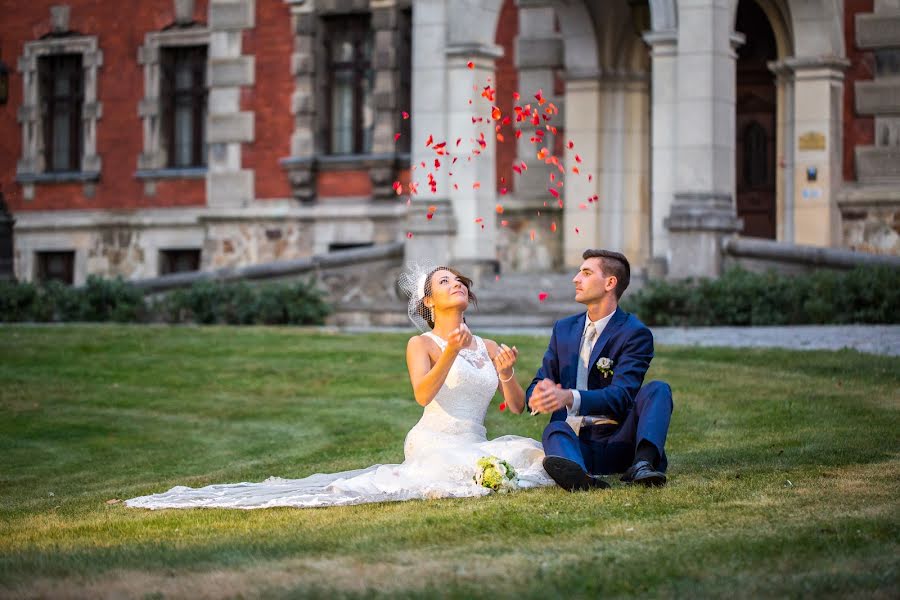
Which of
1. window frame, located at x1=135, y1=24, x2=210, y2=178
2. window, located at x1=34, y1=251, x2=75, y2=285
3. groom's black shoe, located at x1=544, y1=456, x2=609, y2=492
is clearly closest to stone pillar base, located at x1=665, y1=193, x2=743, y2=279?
groom's black shoe, located at x1=544, y1=456, x2=609, y2=492

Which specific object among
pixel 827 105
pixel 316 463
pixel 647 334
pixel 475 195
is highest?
pixel 827 105

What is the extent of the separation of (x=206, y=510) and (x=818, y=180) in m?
14.6

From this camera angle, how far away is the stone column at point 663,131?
18734 mm

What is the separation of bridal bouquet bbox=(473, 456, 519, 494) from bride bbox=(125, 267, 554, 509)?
5 cm

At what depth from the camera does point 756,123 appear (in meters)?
23.5

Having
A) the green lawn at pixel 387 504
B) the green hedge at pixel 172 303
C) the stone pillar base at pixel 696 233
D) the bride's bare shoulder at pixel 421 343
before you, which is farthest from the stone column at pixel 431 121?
the bride's bare shoulder at pixel 421 343

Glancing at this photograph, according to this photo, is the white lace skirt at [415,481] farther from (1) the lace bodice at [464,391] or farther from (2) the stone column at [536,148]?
(2) the stone column at [536,148]

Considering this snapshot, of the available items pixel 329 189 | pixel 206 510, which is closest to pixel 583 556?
pixel 206 510

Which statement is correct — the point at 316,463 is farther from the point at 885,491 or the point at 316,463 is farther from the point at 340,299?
the point at 340,299

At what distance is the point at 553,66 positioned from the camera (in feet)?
75.2

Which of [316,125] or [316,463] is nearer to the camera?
[316,463]

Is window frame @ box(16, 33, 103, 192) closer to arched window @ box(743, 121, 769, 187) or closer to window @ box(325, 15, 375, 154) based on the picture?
window @ box(325, 15, 375, 154)

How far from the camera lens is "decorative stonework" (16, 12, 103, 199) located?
91.6 feet

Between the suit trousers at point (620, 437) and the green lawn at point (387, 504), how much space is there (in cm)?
25
